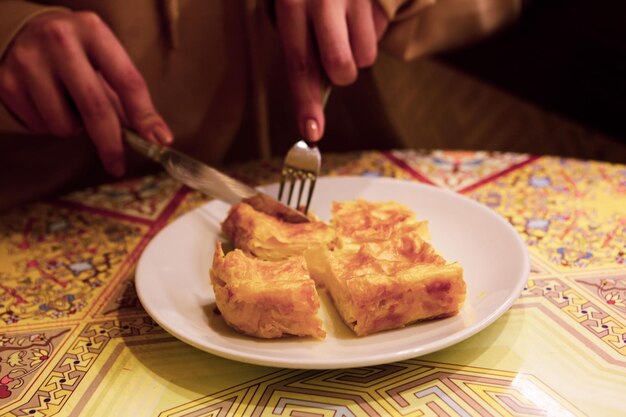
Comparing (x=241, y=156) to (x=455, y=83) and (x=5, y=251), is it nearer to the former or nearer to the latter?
(x=5, y=251)

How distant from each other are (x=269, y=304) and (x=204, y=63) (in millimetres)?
1080

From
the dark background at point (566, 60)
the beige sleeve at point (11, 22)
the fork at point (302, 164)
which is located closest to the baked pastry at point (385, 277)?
the fork at point (302, 164)

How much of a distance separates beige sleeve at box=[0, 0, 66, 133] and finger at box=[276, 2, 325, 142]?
19.7 inches

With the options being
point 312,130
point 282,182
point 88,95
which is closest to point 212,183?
point 282,182

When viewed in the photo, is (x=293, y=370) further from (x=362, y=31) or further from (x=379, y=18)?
(x=379, y=18)

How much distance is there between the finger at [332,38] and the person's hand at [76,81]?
36cm

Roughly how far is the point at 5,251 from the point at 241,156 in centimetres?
92

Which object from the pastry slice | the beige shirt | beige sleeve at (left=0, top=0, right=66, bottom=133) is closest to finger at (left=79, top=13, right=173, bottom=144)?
beige sleeve at (left=0, top=0, right=66, bottom=133)

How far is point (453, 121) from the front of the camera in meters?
3.97

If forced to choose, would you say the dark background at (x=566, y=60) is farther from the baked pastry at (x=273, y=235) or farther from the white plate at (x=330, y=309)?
the baked pastry at (x=273, y=235)

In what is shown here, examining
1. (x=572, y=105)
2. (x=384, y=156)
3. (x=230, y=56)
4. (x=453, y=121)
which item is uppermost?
(x=230, y=56)

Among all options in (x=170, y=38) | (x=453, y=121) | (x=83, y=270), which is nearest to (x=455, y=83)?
(x=453, y=121)

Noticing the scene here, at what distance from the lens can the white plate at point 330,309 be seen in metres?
0.86

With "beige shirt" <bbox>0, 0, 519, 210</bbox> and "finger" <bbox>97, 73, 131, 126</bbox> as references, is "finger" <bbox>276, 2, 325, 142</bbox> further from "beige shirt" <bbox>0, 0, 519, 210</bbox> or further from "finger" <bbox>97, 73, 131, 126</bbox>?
"finger" <bbox>97, 73, 131, 126</bbox>
